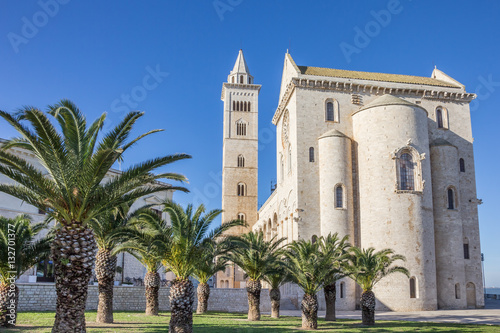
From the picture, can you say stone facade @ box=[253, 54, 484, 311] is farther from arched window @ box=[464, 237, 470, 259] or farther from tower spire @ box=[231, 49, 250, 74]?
tower spire @ box=[231, 49, 250, 74]

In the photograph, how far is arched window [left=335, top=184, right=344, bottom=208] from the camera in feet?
103

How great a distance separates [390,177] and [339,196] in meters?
3.45

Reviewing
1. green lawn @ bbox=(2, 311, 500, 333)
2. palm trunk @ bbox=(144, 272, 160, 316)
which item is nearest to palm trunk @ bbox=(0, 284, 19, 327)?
green lawn @ bbox=(2, 311, 500, 333)

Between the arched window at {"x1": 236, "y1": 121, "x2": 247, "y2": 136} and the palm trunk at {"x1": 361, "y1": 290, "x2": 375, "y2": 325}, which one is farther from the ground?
the arched window at {"x1": 236, "y1": 121, "x2": 247, "y2": 136}

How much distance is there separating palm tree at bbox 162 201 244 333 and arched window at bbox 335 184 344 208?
1731 centimetres

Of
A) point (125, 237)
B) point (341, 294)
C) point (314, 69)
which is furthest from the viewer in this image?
point (314, 69)

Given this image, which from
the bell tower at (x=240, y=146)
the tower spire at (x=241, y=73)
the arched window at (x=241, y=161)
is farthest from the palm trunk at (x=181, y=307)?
the tower spire at (x=241, y=73)

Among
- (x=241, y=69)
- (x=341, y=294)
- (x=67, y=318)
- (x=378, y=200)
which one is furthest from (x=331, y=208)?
(x=241, y=69)

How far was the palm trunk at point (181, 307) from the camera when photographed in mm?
14391

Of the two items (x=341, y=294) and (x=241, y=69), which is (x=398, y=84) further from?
(x=241, y=69)

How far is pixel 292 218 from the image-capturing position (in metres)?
33.3

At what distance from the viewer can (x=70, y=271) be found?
37.3 feet

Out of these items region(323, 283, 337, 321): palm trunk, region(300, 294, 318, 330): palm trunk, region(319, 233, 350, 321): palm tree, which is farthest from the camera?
region(323, 283, 337, 321): palm trunk

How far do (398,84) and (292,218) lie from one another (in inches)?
484
